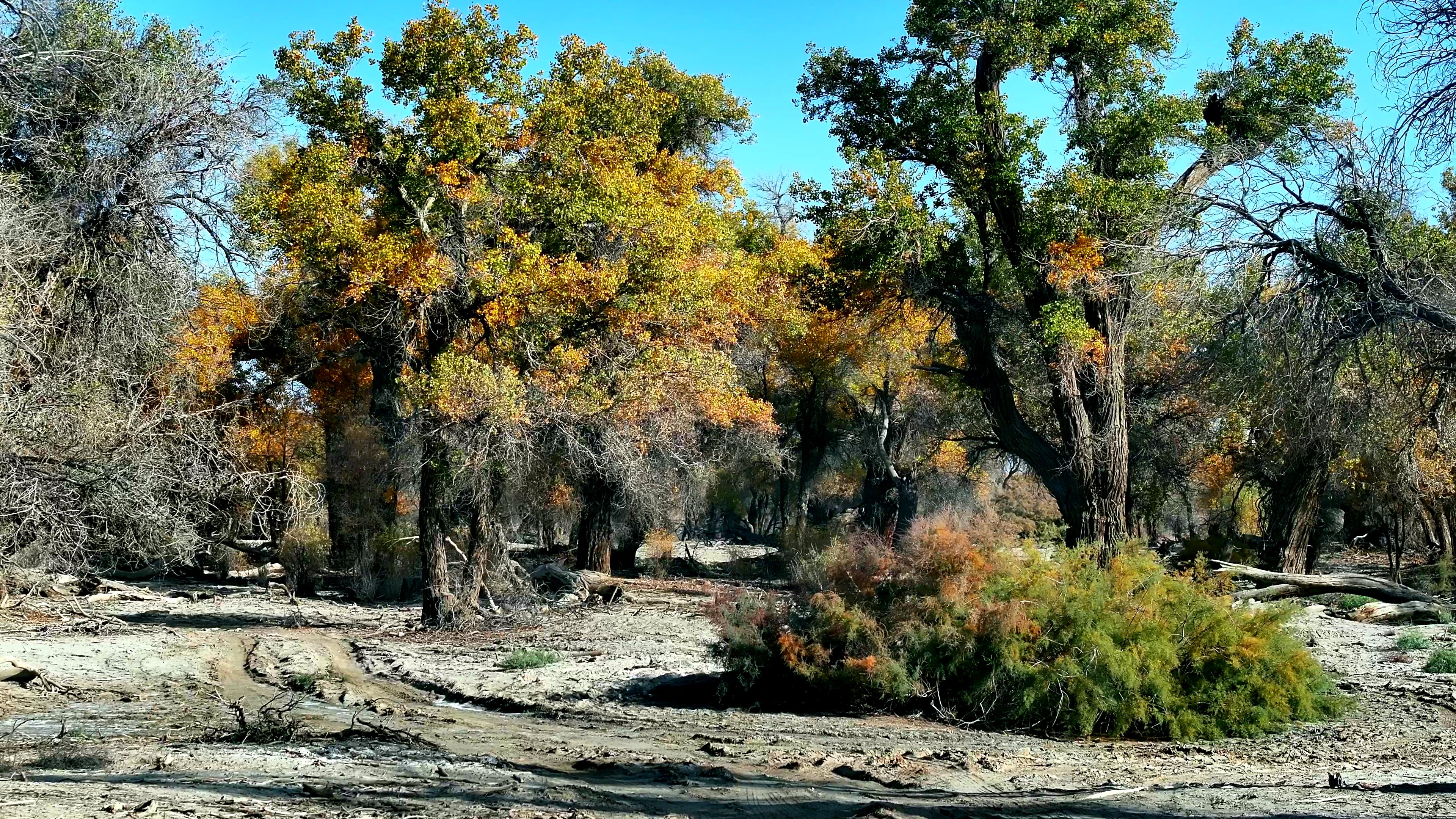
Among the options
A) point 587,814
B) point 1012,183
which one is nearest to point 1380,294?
point 1012,183

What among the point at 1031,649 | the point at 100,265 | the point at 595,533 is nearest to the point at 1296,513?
the point at 1031,649

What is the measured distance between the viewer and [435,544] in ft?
69.3

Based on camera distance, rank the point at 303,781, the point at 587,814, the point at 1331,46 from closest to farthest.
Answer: the point at 587,814 < the point at 303,781 < the point at 1331,46

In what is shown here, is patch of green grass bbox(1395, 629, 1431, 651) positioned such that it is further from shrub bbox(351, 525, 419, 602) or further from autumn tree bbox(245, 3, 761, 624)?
shrub bbox(351, 525, 419, 602)

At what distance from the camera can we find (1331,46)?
1884 centimetres

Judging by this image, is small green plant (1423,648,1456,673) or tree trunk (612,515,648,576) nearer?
small green plant (1423,648,1456,673)

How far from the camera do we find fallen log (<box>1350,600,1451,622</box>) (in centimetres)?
2006

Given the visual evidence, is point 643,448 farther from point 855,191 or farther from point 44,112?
point 44,112

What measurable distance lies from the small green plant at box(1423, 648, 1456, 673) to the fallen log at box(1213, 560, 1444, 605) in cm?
603

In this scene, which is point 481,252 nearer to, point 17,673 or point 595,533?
point 17,673

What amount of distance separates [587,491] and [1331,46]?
20415 millimetres

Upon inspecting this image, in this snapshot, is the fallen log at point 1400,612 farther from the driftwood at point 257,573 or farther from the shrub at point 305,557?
the driftwood at point 257,573

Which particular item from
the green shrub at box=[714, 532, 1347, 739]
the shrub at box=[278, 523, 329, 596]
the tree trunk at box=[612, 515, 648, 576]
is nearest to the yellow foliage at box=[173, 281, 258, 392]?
the shrub at box=[278, 523, 329, 596]

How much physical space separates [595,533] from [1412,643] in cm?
2176
